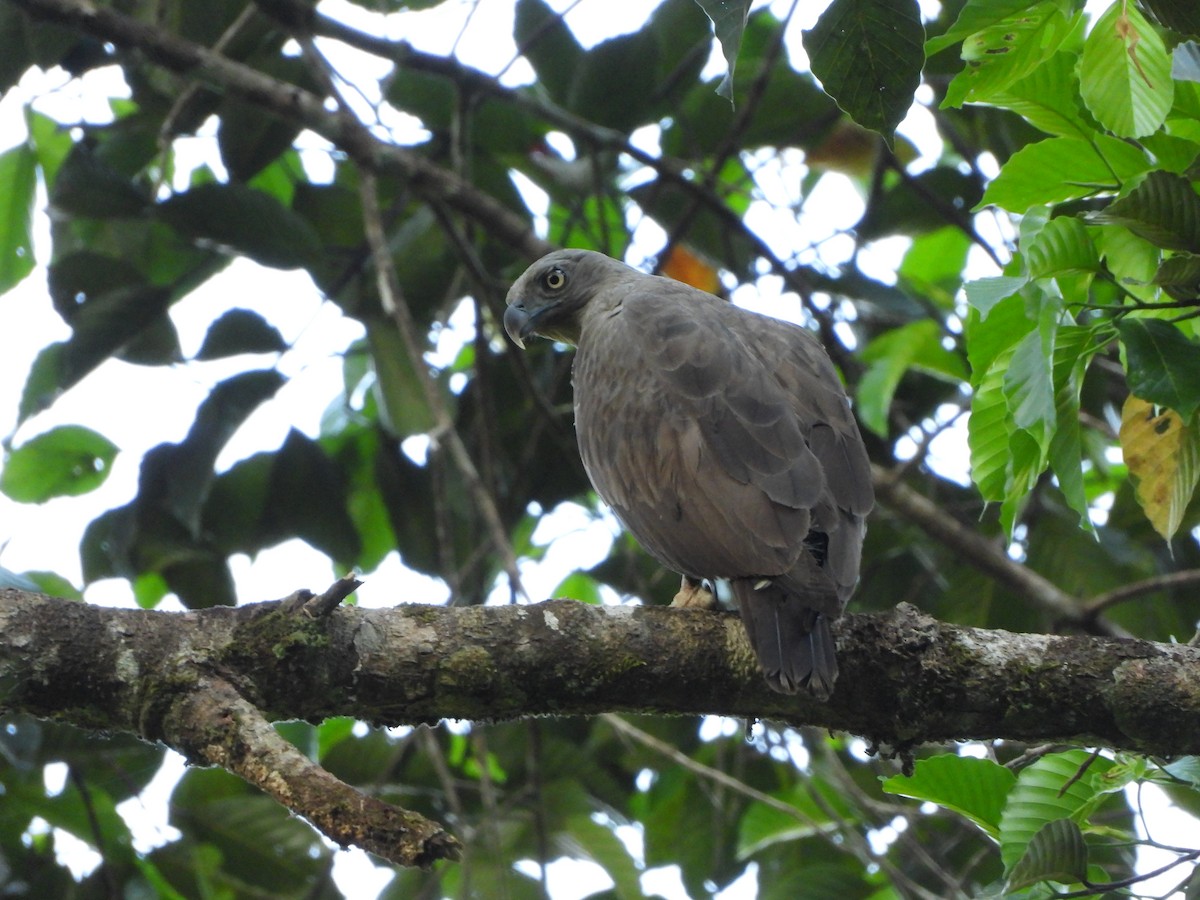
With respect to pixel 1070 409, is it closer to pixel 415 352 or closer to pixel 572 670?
pixel 572 670

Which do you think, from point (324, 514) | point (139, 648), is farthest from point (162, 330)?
point (139, 648)

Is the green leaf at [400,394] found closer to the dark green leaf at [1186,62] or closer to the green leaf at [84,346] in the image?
the green leaf at [84,346]

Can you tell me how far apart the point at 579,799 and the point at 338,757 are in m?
1.01

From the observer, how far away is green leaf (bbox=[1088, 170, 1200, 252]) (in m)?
2.39

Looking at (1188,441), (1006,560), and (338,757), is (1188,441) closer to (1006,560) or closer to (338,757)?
(1006,560)

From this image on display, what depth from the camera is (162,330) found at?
196 inches

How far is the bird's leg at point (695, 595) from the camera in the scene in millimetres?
3446

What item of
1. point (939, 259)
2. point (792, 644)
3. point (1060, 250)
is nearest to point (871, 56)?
point (1060, 250)

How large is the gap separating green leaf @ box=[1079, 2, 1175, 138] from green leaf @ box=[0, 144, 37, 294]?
442 centimetres

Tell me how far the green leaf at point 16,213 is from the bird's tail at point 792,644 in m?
3.74

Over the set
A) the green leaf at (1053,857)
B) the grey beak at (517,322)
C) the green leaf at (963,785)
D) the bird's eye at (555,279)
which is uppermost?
the bird's eye at (555,279)

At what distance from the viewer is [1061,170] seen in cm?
269

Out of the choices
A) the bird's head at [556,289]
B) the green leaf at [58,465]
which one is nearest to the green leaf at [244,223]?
the bird's head at [556,289]

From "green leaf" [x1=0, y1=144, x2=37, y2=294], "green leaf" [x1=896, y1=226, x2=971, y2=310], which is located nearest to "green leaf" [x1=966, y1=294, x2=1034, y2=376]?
"green leaf" [x1=896, y1=226, x2=971, y2=310]
